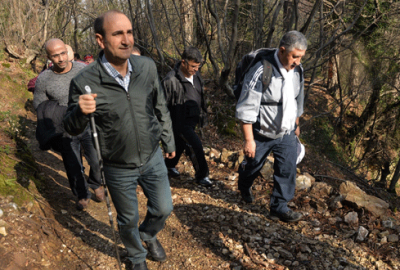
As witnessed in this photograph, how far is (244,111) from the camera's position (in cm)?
346

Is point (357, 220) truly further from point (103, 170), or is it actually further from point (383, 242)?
point (103, 170)

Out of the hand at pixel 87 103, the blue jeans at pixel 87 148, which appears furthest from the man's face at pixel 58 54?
the hand at pixel 87 103

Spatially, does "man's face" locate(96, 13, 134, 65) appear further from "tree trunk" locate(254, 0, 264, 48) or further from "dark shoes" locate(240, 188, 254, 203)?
"tree trunk" locate(254, 0, 264, 48)

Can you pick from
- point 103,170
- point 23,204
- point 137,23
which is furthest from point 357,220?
point 137,23

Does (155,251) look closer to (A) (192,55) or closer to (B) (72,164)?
(B) (72,164)

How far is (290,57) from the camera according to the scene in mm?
3275

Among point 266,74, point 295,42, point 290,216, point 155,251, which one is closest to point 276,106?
point 266,74

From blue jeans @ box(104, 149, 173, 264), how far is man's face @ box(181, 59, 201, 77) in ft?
6.57

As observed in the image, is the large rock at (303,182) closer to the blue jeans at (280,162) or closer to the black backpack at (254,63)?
the blue jeans at (280,162)

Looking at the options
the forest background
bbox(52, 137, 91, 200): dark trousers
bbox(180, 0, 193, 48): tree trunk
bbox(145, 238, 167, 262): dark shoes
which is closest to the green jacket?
bbox(145, 238, 167, 262): dark shoes

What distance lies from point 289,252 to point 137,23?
22.8 feet

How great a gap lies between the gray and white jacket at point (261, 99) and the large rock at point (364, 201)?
160cm

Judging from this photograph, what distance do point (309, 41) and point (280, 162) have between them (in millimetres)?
9340

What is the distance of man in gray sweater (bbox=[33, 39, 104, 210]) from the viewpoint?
3789 millimetres
